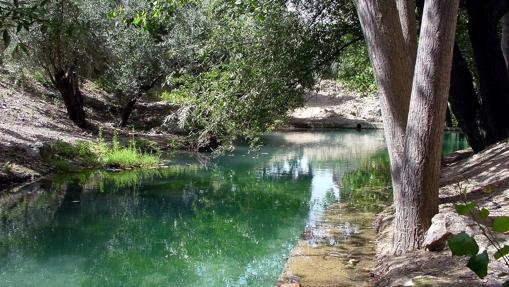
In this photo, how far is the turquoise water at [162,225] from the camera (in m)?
6.71

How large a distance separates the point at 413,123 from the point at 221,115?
18.0 feet

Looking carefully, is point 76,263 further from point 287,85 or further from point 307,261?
point 287,85

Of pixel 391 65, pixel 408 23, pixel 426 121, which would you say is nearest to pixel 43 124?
pixel 408 23

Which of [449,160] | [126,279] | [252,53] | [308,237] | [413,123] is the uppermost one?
[252,53]

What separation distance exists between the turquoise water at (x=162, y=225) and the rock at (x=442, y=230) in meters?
2.22

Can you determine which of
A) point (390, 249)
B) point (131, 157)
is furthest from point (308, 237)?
point (131, 157)

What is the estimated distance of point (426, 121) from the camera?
4.51 meters

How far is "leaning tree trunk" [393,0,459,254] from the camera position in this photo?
4422mm

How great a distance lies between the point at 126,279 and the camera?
654cm

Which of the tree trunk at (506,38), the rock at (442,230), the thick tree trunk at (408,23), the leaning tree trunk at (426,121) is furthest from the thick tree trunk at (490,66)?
the rock at (442,230)

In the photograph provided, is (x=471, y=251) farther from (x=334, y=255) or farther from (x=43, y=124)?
(x=43, y=124)

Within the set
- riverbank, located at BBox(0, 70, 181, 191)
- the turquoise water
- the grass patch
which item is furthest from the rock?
the grass patch

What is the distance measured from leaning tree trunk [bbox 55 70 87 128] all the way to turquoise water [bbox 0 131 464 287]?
6.48 m

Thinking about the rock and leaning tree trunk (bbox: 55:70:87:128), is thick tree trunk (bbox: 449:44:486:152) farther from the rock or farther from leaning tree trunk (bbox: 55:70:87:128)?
leaning tree trunk (bbox: 55:70:87:128)
